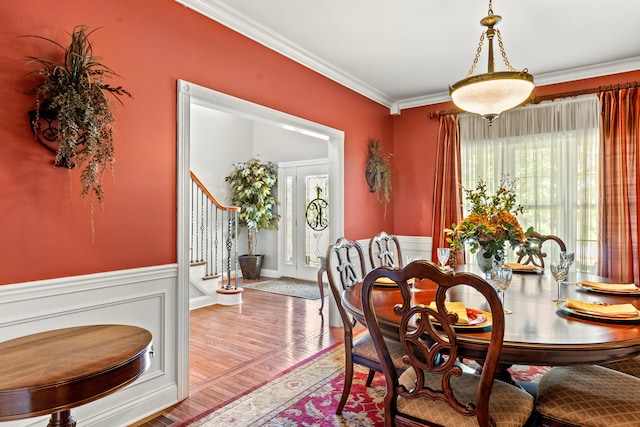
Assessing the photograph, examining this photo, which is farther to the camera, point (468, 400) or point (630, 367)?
point (630, 367)

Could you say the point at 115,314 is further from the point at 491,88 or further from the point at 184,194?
the point at 491,88

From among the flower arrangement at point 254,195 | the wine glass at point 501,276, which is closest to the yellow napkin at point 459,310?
the wine glass at point 501,276

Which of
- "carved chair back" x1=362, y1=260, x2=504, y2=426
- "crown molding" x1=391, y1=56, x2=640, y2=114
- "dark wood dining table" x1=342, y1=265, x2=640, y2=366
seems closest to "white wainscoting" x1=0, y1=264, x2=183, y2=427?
"dark wood dining table" x1=342, y1=265, x2=640, y2=366

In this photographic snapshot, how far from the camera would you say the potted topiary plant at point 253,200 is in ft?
22.2

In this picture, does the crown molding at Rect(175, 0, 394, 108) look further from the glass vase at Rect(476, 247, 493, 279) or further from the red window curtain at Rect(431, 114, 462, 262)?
the glass vase at Rect(476, 247, 493, 279)

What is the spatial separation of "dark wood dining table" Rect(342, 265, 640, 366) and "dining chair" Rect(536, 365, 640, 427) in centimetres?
16

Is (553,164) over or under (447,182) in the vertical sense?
over

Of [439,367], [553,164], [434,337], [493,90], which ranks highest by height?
[493,90]

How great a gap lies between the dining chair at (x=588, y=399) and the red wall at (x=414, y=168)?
3.19m

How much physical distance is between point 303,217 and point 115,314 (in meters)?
4.84

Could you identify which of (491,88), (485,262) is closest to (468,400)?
(485,262)

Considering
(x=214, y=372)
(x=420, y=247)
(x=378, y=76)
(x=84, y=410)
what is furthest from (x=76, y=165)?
(x=420, y=247)

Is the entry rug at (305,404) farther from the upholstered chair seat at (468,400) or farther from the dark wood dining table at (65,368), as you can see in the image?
the dark wood dining table at (65,368)

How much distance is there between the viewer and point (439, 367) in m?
1.46
